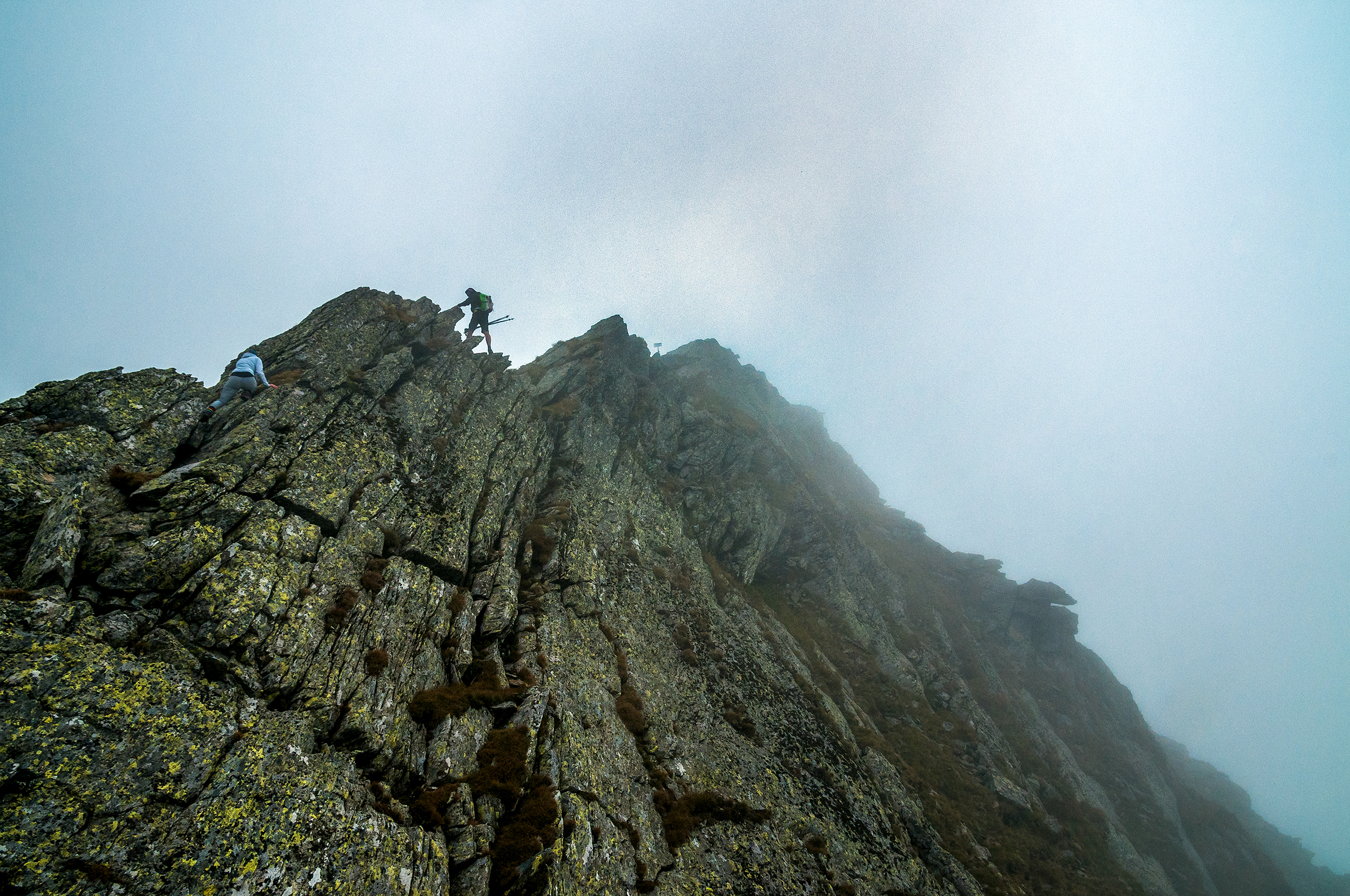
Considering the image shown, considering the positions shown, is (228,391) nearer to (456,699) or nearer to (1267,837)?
(456,699)

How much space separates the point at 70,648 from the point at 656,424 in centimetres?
4284

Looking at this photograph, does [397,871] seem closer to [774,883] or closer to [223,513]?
[223,513]

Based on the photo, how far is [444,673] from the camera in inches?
756

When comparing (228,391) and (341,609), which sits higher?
(228,391)

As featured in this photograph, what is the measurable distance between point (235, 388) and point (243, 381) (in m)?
0.68

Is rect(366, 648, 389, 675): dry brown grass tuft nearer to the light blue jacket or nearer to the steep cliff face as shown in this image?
the light blue jacket

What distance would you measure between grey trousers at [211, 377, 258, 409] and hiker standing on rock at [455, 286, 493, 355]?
15303 millimetres

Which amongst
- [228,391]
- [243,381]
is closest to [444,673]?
[243,381]

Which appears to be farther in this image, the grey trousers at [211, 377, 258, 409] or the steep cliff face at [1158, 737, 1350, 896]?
the steep cliff face at [1158, 737, 1350, 896]

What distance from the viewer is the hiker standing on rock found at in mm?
33469

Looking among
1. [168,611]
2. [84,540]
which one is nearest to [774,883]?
[168,611]

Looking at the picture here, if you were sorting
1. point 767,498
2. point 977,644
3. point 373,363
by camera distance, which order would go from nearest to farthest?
point 373,363 < point 767,498 < point 977,644

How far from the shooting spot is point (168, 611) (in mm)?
13594

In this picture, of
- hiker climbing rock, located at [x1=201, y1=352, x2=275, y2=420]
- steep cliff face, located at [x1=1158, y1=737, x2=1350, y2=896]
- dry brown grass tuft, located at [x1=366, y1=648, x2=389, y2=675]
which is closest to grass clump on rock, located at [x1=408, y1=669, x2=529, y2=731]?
dry brown grass tuft, located at [x1=366, y1=648, x2=389, y2=675]
